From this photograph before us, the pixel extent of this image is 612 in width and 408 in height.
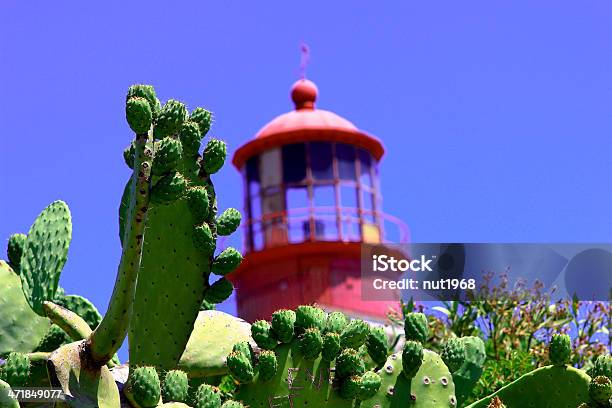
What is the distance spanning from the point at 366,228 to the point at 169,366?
17558 millimetres

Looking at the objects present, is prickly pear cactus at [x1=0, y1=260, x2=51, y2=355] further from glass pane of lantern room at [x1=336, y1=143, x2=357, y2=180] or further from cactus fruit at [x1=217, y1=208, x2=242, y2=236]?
glass pane of lantern room at [x1=336, y1=143, x2=357, y2=180]

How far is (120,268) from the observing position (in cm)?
373

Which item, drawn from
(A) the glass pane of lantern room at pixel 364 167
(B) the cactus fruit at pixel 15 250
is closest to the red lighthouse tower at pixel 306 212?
(A) the glass pane of lantern room at pixel 364 167

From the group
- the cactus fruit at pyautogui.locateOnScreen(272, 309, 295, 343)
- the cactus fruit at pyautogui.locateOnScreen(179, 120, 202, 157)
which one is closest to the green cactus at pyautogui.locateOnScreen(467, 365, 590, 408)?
the cactus fruit at pyautogui.locateOnScreen(272, 309, 295, 343)

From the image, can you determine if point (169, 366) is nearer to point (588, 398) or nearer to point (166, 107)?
point (166, 107)

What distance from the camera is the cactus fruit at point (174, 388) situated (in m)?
3.96

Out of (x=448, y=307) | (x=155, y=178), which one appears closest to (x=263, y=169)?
(x=448, y=307)

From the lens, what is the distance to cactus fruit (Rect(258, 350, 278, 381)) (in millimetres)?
4215

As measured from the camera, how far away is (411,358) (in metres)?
4.53

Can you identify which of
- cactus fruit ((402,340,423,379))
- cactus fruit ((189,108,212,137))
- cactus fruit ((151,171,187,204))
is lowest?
cactus fruit ((402,340,423,379))

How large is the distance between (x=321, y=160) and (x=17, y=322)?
1730 cm

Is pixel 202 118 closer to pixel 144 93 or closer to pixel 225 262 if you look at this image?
pixel 225 262

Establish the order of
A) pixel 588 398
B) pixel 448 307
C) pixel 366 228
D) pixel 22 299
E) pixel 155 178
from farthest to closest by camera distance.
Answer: pixel 366 228
pixel 448 307
pixel 22 299
pixel 588 398
pixel 155 178

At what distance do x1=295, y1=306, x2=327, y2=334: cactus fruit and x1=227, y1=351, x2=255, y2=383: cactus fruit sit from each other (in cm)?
22
